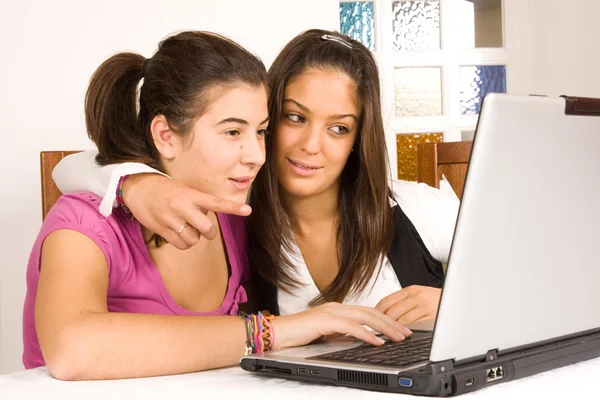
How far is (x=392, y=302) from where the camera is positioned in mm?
1231

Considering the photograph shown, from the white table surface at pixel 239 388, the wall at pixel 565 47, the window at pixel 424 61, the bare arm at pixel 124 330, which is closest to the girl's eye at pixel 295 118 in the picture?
the bare arm at pixel 124 330

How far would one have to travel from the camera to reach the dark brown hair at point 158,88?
133cm

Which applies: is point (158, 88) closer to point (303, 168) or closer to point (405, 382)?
point (303, 168)

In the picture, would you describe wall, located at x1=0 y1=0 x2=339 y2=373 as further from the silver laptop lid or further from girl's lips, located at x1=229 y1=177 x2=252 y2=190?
the silver laptop lid

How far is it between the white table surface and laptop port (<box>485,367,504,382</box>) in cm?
1

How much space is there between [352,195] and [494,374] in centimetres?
93

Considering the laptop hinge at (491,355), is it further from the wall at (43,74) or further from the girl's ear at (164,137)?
the wall at (43,74)

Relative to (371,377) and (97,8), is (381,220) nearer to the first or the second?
(371,377)

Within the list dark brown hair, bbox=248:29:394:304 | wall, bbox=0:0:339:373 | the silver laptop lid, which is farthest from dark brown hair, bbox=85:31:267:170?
wall, bbox=0:0:339:373

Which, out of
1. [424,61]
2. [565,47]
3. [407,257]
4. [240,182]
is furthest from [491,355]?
[565,47]

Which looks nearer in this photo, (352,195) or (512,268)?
(512,268)

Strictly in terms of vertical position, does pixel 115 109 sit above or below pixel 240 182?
above

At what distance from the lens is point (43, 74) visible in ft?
8.75

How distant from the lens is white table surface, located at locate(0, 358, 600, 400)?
794 millimetres
